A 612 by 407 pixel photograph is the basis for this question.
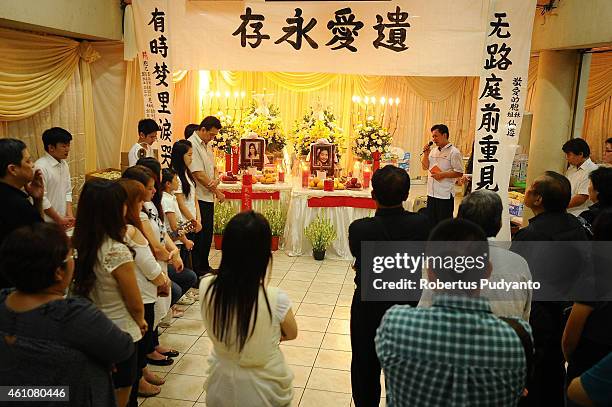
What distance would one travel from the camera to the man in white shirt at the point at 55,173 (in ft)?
13.6

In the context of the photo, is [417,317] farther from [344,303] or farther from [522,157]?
[522,157]

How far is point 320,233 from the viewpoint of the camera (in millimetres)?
5941

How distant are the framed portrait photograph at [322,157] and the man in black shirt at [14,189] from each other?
353 centimetres

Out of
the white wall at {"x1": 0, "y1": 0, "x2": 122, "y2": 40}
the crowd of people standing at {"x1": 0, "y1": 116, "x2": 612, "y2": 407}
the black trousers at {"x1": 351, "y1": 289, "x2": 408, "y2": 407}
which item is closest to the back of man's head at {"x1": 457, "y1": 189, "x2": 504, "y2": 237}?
the crowd of people standing at {"x1": 0, "y1": 116, "x2": 612, "y2": 407}

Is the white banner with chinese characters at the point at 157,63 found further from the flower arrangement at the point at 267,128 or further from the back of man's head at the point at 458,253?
the back of man's head at the point at 458,253

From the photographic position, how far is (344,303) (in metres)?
4.86

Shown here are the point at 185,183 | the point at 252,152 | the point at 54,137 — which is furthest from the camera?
the point at 252,152

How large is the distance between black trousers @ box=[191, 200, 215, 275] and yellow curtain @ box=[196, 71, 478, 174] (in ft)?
15.8

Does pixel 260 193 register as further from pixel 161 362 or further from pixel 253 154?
pixel 161 362

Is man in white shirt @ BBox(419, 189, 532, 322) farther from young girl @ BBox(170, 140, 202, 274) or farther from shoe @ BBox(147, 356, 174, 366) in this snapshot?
young girl @ BBox(170, 140, 202, 274)

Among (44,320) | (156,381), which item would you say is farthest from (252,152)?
(44,320)

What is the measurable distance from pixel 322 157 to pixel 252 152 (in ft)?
2.72

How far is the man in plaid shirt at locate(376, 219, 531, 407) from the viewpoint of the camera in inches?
60.3

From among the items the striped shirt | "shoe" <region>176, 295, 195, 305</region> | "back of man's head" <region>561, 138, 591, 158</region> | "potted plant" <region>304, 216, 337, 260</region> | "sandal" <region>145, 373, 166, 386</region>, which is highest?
"back of man's head" <region>561, 138, 591, 158</region>
